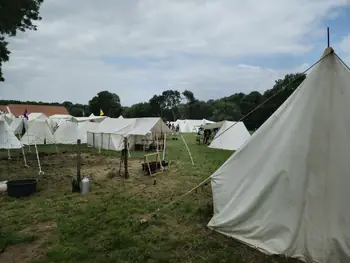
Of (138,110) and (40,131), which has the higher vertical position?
(138,110)

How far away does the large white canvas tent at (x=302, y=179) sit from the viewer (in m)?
3.47

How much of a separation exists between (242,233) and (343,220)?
54.0 inches

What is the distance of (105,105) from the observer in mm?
69938

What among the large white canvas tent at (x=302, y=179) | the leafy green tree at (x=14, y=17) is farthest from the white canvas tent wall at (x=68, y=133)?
the large white canvas tent at (x=302, y=179)

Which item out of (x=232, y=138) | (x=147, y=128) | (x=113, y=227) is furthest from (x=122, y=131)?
(x=113, y=227)

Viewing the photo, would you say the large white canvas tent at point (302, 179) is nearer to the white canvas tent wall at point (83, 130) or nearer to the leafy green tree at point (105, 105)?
the white canvas tent wall at point (83, 130)

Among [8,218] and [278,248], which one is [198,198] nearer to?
[278,248]

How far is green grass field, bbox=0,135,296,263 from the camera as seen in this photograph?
3836mm

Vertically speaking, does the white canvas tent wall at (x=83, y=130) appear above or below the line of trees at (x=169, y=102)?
below

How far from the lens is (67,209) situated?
5.99m

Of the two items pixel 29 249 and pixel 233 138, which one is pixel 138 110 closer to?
pixel 233 138

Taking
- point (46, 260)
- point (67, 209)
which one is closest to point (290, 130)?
point (46, 260)

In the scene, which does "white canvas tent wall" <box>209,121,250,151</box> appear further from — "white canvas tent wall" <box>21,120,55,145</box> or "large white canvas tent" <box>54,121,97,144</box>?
"white canvas tent wall" <box>21,120,55,145</box>

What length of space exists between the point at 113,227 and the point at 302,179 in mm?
3287
